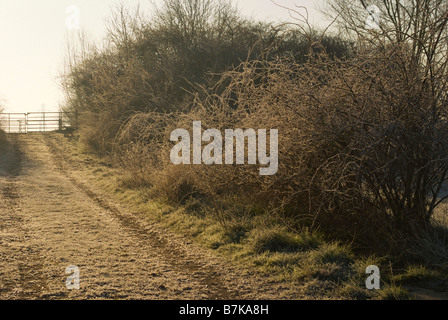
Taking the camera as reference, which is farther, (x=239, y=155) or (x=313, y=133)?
(x=239, y=155)

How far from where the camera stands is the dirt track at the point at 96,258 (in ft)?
18.4

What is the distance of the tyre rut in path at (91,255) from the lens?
5.61 meters

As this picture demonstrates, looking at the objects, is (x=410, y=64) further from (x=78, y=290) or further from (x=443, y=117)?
(x=78, y=290)

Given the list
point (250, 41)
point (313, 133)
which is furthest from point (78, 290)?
point (250, 41)

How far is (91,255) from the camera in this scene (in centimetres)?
708

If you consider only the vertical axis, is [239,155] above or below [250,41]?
below

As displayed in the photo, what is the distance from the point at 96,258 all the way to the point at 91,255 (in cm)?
20

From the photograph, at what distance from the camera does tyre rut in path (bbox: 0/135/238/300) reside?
5613 mm

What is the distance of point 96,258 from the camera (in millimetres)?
6918

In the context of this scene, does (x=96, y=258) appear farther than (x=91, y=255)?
No
